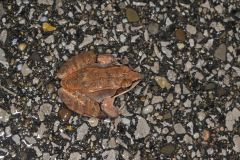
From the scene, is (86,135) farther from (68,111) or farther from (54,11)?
(54,11)

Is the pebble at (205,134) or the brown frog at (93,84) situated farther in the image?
the pebble at (205,134)

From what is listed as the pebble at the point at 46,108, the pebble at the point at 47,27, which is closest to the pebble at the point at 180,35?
the pebble at the point at 47,27

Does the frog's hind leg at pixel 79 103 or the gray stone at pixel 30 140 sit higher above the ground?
the frog's hind leg at pixel 79 103

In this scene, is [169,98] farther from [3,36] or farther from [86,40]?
[3,36]

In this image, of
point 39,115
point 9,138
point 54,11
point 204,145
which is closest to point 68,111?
point 39,115

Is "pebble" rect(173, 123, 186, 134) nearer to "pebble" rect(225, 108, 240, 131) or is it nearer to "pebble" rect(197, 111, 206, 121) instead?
"pebble" rect(197, 111, 206, 121)

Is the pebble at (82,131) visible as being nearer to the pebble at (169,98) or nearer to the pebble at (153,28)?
the pebble at (169,98)

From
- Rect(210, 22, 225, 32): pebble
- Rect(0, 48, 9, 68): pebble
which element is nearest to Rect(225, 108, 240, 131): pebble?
Rect(210, 22, 225, 32): pebble
